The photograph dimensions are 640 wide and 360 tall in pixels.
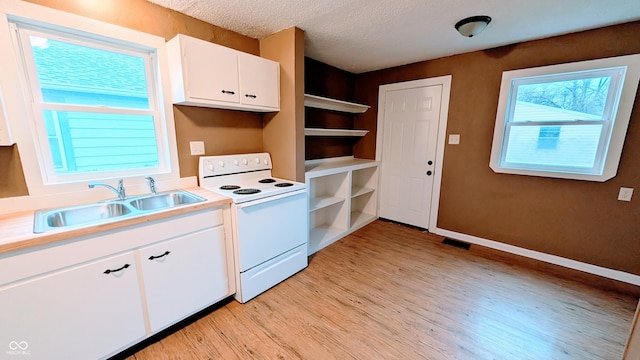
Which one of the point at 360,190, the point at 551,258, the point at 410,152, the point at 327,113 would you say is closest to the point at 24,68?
the point at 327,113

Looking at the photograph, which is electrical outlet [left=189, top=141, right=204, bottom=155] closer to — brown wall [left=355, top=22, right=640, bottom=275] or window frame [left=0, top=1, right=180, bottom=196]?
window frame [left=0, top=1, right=180, bottom=196]

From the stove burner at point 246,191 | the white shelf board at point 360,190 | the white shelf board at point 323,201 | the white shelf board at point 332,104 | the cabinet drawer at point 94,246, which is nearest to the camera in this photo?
the cabinet drawer at point 94,246

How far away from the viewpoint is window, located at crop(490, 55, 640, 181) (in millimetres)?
2102

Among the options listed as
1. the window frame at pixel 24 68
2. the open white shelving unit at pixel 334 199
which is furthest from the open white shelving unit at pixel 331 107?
the window frame at pixel 24 68

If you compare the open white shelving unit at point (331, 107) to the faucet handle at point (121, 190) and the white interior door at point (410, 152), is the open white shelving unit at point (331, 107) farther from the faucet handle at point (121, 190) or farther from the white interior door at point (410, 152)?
the faucet handle at point (121, 190)

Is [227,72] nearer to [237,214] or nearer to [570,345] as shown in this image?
[237,214]

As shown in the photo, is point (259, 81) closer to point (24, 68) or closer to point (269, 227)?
point (269, 227)

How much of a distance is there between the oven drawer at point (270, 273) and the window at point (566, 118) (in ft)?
7.90

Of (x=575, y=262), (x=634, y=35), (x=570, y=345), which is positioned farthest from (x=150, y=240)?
(x=634, y=35)

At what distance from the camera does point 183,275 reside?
161 cm

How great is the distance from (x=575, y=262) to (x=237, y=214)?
10.7 feet

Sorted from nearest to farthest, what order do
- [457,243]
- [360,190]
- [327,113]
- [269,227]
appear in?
[269,227] < [457,243] < [327,113] < [360,190]

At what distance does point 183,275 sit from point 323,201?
69.8 inches

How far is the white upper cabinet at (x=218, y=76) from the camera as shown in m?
1.76
